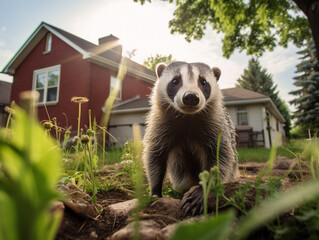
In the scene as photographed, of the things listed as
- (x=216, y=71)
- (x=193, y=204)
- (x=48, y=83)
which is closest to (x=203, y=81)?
(x=216, y=71)

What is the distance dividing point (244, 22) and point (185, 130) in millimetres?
12289

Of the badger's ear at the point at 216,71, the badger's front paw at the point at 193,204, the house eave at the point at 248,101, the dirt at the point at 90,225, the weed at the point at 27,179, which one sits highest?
the house eave at the point at 248,101

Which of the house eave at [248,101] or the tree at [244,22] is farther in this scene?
the house eave at [248,101]

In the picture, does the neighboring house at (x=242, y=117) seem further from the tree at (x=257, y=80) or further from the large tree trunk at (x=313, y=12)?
the tree at (x=257, y=80)

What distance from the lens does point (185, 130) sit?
2455mm

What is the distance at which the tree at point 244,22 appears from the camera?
11.4 metres

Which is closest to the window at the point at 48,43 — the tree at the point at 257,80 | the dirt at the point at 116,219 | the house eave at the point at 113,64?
the house eave at the point at 113,64

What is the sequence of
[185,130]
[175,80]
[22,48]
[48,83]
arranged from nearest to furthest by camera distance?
[185,130]
[175,80]
[48,83]
[22,48]

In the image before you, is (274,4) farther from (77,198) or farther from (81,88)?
(77,198)

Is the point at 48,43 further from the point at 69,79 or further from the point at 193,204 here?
the point at 193,204

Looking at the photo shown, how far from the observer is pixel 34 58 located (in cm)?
1761

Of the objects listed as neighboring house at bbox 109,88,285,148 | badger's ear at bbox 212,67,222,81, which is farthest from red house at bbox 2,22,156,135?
badger's ear at bbox 212,67,222,81

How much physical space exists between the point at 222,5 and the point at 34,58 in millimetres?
13489

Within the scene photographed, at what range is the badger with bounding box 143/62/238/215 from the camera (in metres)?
2.37
